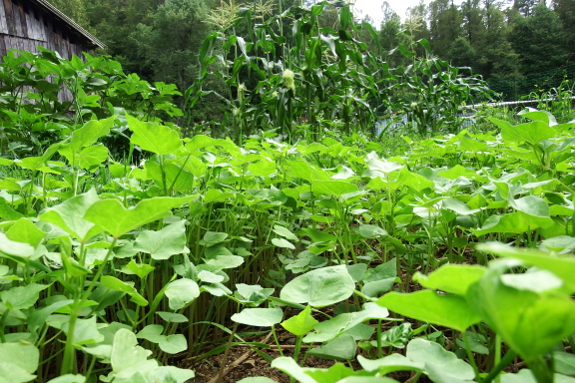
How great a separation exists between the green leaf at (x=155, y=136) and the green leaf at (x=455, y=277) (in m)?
0.45

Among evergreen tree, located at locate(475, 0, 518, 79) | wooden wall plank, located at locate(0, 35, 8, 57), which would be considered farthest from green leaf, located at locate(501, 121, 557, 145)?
evergreen tree, located at locate(475, 0, 518, 79)

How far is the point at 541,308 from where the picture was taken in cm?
15

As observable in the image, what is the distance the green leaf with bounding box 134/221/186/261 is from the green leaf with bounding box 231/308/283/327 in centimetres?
13

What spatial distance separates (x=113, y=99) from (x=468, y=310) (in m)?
3.17

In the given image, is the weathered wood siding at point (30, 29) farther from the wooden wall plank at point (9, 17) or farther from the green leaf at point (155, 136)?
the green leaf at point (155, 136)

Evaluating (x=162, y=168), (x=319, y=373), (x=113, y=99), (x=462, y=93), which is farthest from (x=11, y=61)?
(x=462, y=93)

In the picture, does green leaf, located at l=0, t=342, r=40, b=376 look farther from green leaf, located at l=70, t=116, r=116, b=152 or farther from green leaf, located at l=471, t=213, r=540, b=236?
green leaf, located at l=471, t=213, r=540, b=236

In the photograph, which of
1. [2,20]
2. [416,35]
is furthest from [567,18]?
[2,20]

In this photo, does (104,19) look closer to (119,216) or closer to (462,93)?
(462,93)

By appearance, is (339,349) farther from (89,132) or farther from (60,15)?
(60,15)

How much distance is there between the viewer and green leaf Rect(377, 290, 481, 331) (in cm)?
22

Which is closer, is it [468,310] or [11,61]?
[468,310]

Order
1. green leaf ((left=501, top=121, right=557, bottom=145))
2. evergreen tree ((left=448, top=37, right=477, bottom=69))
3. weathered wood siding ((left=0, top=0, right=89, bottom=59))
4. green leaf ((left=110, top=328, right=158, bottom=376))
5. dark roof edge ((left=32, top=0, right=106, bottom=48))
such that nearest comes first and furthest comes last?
1. green leaf ((left=110, top=328, right=158, bottom=376))
2. green leaf ((left=501, top=121, right=557, bottom=145))
3. weathered wood siding ((left=0, top=0, right=89, bottom=59))
4. dark roof edge ((left=32, top=0, right=106, bottom=48))
5. evergreen tree ((left=448, top=37, right=477, bottom=69))

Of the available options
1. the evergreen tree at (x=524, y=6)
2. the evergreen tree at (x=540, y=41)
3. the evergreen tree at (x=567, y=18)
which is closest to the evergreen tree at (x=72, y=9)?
the evergreen tree at (x=540, y=41)
